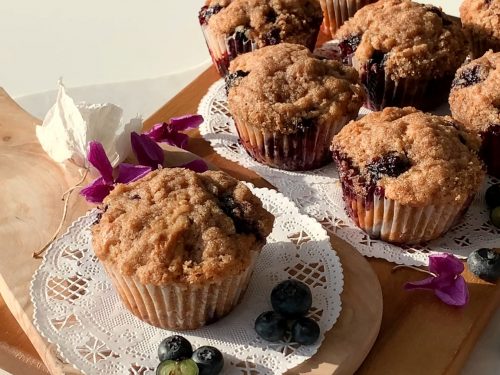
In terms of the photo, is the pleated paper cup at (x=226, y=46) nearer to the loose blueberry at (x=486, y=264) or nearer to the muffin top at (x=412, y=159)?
the muffin top at (x=412, y=159)

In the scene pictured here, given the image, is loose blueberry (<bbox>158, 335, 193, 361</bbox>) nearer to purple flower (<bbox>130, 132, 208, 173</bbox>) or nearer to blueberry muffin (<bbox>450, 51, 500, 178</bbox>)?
purple flower (<bbox>130, 132, 208, 173</bbox>)

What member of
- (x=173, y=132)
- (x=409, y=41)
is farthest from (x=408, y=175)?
(x=173, y=132)

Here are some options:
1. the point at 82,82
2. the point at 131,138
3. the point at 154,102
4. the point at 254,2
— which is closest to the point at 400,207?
the point at 131,138

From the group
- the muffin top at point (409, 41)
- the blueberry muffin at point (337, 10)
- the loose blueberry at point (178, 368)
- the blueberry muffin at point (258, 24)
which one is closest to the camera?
the loose blueberry at point (178, 368)

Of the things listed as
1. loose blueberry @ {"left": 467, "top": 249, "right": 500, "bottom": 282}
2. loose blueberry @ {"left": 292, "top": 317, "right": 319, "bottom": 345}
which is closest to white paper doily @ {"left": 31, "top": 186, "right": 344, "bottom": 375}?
loose blueberry @ {"left": 292, "top": 317, "right": 319, "bottom": 345}

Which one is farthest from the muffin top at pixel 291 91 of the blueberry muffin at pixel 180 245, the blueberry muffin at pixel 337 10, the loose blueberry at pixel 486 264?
the blueberry muffin at pixel 337 10

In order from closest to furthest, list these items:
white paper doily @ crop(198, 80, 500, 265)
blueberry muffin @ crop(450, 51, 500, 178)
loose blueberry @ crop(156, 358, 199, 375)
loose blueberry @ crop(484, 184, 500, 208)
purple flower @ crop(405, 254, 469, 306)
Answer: loose blueberry @ crop(156, 358, 199, 375), purple flower @ crop(405, 254, 469, 306), white paper doily @ crop(198, 80, 500, 265), loose blueberry @ crop(484, 184, 500, 208), blueberry muffin @ crop(450, 51, 500, 178)
